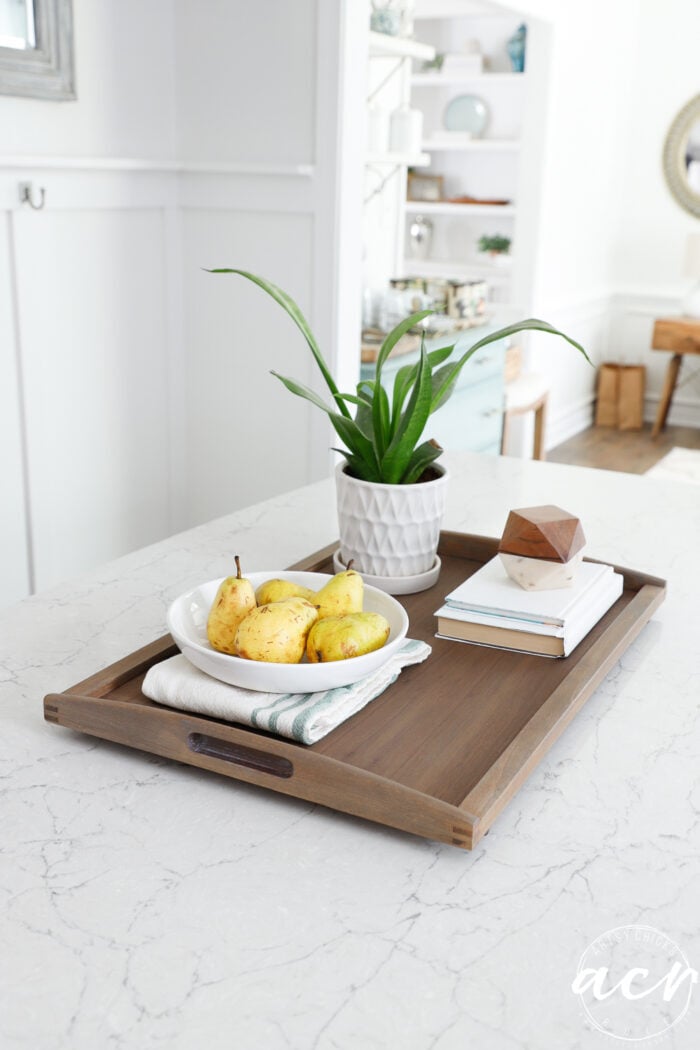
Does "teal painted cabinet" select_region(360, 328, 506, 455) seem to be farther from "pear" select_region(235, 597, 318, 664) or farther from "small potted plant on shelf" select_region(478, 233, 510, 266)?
"pear" select_region(235, 597, 318, 664)

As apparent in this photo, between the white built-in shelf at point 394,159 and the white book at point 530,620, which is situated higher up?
the white built-in shelf at point 394,159

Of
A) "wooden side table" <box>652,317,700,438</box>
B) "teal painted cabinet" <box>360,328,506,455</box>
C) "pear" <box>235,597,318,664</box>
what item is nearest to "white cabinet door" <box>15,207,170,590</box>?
"teal painted cabinet" <box>360,328,506,455</box>

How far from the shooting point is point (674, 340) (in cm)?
596

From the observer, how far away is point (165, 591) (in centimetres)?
137

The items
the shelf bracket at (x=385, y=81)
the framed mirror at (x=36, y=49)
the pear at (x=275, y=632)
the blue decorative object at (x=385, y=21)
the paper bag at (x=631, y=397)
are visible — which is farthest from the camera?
the paper bag at (x=631, y=397)

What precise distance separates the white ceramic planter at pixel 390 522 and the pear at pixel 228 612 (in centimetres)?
31

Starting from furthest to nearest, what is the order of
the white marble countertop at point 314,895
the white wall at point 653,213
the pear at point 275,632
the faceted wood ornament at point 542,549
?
the white wall at point 653,213, the faceted wood ornament at point 542,549, the pear at point 275,632, the white marble countertop at point 314,895

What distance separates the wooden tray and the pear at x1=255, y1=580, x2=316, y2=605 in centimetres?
12

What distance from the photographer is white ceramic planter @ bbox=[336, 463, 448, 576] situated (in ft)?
4.28

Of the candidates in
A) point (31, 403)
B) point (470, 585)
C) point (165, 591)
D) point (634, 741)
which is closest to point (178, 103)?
point (31, 403)

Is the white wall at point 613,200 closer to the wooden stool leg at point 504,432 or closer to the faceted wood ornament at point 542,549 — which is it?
the wooden stool leg at point 504,432

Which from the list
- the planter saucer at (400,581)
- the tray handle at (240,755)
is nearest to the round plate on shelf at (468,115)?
the planter saucer at (400,581)

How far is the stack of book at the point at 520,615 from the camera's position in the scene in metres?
1.14

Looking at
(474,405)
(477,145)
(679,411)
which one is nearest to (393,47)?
(474,405)
